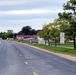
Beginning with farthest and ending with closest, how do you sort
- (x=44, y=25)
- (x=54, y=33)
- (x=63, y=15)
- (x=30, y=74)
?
(x=44, y=25) < (x=54, y=33) < (x=63, y=15) < (x=30, y=74)

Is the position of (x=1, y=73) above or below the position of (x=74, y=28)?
below

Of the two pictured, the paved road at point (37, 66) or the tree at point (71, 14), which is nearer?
the paved road at point (37, 66)

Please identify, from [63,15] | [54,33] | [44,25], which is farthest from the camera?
[44,25]

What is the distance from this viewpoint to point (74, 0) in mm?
47188

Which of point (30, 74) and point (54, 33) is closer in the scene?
point (30, 74)

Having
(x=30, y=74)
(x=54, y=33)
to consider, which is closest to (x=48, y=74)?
(x=30, y=74)

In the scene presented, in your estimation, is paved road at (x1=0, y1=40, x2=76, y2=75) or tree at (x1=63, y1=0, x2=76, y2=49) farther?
tree at (x1=63, y1=0, x2=76, y2=49)

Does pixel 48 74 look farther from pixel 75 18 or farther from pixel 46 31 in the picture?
pixel 46 31

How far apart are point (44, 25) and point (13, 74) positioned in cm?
7267

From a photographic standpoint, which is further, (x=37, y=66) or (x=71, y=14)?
(x=71, y=14)

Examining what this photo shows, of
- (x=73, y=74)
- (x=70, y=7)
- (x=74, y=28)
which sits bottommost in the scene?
(x=73, y=74)

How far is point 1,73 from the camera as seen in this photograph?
1692cm

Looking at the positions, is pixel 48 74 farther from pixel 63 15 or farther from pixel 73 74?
pixel 63 15

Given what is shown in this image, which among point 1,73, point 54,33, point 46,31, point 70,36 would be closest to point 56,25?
point 46,31
